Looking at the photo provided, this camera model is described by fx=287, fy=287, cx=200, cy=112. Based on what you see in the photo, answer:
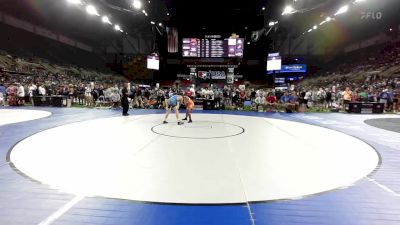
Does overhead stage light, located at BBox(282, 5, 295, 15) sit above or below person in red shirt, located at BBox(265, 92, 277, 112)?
above

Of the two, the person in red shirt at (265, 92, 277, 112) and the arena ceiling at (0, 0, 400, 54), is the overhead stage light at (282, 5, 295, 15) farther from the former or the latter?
the person in red shirt at (265, 92, 277, 112)

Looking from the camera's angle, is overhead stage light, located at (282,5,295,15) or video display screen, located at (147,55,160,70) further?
video display screen, located at (147,55,160,70)

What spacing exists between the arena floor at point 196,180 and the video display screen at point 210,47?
1940cm

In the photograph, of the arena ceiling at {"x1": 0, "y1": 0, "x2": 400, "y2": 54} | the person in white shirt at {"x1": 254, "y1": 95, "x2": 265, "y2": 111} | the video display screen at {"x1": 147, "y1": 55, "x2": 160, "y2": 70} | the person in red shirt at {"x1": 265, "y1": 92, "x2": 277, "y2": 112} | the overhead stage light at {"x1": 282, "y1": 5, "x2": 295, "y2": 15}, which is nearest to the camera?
the person in red shirt at {"x1": 265, "y1": 92, "x2": 277, "y2": 112}

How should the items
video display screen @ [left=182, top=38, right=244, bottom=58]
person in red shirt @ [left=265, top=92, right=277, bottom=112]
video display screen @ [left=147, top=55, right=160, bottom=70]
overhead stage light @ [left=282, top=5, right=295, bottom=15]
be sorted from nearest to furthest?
person in red shirt @ [left=265, top=92, right=277, bottom=112] < overhead stage light @ [left=282, top=5, right=295, bottom=15] < video display screen @ [left=147, top=55, right=160, bottom=70] < video display screen @ [left=182, top=38, right=244, bottom=58]

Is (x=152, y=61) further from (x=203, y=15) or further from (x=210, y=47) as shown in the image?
(x=203, y=15)

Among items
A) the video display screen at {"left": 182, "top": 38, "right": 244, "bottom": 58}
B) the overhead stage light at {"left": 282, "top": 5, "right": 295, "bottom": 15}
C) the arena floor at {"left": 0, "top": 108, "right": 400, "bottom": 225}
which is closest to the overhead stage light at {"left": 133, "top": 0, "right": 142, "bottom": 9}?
the video display screen at {"left": 182, "top": 38, "right": 244, "bottom": 58}

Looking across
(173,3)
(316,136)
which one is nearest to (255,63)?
(173,3)

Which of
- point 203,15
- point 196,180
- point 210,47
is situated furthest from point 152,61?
point 196,180

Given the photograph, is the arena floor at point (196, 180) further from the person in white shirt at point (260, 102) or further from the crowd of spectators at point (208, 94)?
the person in white shirt at point (260, 102)

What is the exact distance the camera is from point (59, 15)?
26.5 meters

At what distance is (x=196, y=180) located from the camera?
12.8ft

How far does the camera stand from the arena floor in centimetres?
294

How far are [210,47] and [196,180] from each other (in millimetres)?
22619
